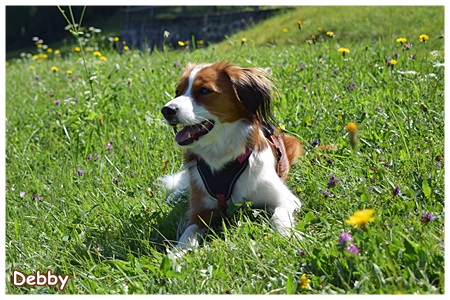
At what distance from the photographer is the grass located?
2.70 metres

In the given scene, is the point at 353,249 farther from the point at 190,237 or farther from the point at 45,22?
the point at 45,22

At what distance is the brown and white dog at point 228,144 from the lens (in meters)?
3.62

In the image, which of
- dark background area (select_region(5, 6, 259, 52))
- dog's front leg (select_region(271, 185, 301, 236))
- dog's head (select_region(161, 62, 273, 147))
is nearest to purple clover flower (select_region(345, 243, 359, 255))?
dog's front leg (select_region(271, 185, 301, 236))

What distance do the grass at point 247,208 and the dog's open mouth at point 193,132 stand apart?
507mm

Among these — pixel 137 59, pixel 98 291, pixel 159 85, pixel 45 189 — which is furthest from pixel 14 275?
pixel 137 59

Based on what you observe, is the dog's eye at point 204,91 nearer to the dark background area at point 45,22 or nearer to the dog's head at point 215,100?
the dog's head at point 215,100

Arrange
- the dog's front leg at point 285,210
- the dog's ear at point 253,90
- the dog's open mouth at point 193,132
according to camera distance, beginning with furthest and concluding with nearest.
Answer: the dog's ear at point 253,90 → the dog's open mouth at point 193,132 → the dog's front leg at point 285,210

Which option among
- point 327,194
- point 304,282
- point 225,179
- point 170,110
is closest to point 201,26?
point 225,179

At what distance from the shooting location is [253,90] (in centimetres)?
378

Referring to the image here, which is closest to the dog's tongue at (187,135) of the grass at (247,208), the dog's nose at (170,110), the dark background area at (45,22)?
the dog's nose at (170,110)

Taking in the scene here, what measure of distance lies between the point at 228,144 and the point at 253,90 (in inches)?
15.5

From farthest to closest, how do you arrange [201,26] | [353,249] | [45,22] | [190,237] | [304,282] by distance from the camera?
[45,22] < [201,26] < [190,237] < [304,282] < [353,249]

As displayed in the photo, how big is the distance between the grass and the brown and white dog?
0.48 feet

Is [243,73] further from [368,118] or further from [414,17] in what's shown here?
[414,17]
